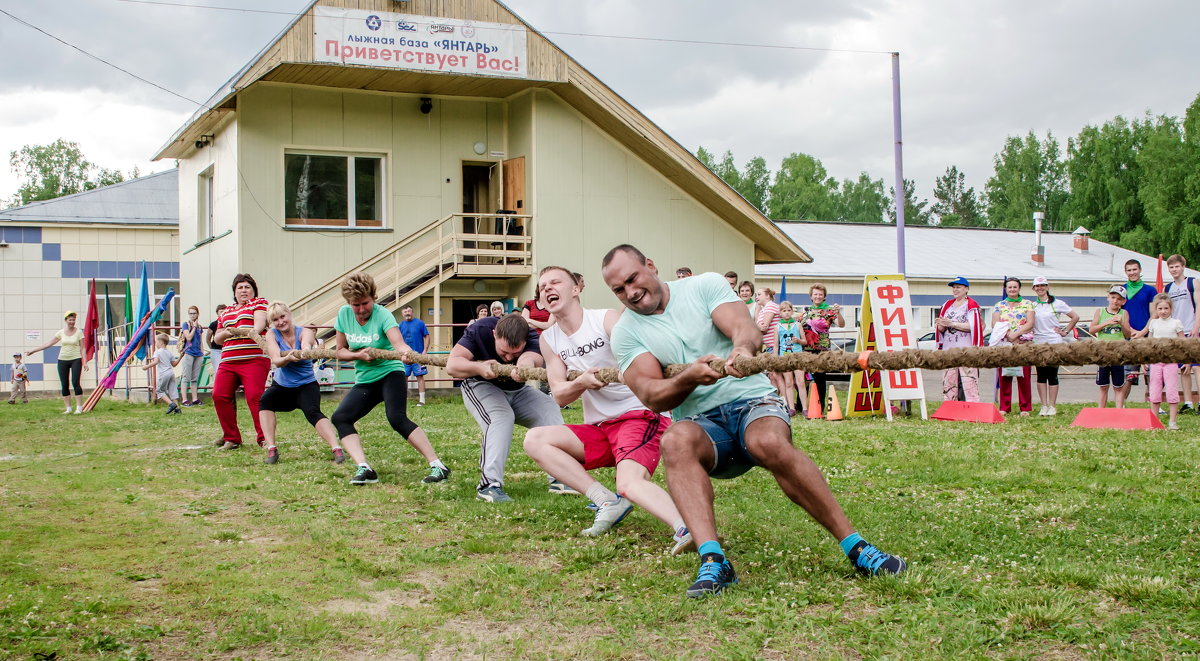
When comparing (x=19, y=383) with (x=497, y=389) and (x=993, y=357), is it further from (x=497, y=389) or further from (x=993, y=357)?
(x=993, y=357)

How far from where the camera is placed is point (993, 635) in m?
3.70

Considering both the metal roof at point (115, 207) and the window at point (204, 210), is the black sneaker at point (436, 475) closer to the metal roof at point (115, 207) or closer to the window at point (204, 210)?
the window at point (204, 210)

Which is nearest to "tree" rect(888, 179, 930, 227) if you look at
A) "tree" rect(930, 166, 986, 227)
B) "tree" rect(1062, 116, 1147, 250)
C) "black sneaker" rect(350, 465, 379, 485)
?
"tree" rect(930, 166, 986, 227)

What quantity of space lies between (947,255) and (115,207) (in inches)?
1137

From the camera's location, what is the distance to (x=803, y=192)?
270 ft

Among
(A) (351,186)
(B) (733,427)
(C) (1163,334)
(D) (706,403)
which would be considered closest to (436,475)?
(D) (706,403)

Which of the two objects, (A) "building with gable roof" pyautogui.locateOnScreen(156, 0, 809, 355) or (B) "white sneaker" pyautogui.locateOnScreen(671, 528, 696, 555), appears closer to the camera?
(B) "white sneaker" pyautogui.locateOnScreen(671, 528, 696, 555)

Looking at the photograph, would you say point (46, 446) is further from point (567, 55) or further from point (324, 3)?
point (567, 55)

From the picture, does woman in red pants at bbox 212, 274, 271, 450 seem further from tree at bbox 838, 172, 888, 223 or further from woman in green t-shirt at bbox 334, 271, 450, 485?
tree at bbox 838, 172, 888, 223

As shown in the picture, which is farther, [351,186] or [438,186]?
[438,186]

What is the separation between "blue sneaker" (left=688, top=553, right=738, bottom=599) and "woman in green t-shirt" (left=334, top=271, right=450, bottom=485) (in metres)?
4.12

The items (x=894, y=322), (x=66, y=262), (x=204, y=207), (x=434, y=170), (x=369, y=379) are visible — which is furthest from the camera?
(x=66, y=262)

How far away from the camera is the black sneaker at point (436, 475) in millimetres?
8188

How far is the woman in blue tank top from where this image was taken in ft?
30.2
